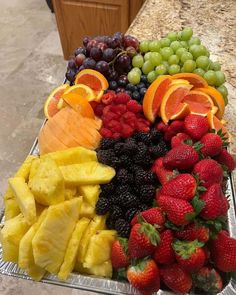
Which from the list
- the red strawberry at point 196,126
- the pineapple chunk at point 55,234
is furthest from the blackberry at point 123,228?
the red strawberry at point 196,126

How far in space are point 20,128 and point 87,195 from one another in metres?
1.70

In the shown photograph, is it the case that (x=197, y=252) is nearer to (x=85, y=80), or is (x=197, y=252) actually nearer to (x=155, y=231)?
(x=155, y=231)

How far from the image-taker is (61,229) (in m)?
0.76

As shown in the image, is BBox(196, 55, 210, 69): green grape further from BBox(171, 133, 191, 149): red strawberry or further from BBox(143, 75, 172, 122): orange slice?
BBox(171, 133, 191, 149): red strawberry

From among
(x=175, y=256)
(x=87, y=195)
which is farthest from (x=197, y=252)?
(x=87, y=195)

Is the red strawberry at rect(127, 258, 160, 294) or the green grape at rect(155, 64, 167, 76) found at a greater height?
the green grape at rect(155, 64, 167, 76)

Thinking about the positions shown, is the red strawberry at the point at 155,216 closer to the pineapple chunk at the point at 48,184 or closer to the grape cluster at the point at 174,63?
the pineapple chunk at the point at 48,184

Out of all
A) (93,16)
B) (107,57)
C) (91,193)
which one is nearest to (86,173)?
(91,193)

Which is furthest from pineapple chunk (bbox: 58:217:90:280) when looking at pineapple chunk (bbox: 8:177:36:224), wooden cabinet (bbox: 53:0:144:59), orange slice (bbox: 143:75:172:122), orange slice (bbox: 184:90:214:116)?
wooden cabinet (bbox: 53:0:144:59)

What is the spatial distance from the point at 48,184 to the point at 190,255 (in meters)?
0.36

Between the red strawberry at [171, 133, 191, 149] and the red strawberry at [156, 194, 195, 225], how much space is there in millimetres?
219

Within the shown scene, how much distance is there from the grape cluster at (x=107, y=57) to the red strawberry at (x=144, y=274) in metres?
0.67

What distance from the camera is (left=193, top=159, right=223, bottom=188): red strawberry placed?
0.75 metres

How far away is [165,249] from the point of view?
69 centimetres
